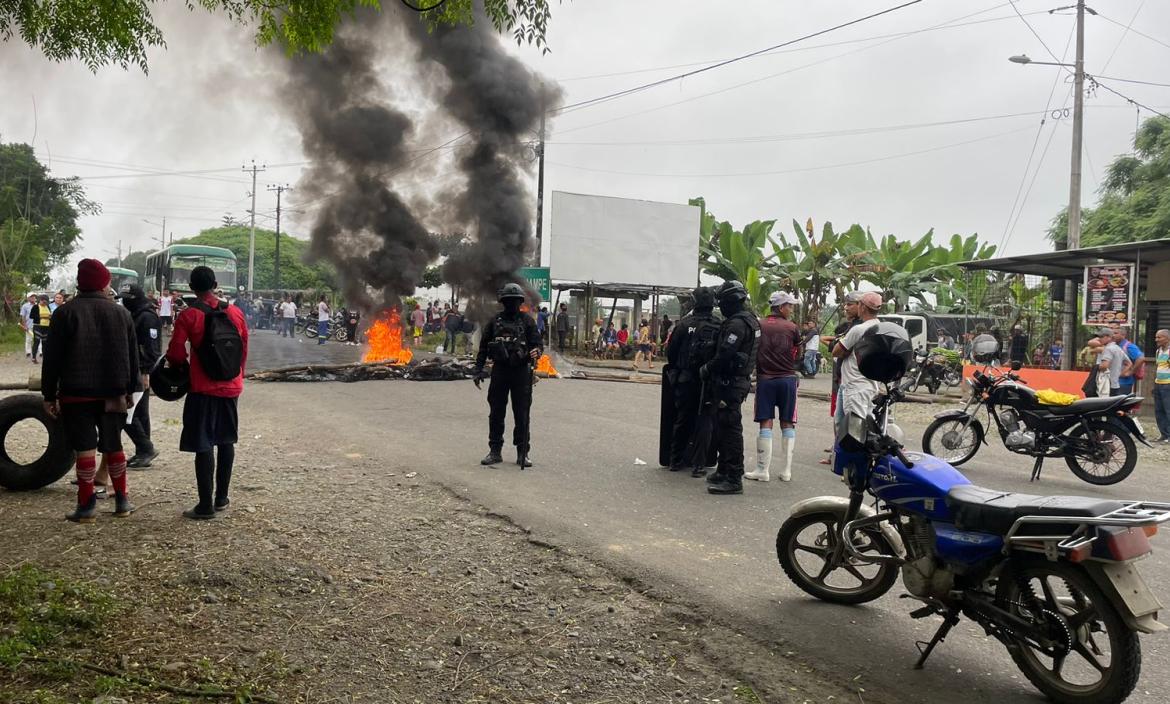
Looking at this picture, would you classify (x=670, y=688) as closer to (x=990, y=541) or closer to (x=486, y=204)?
(x=990, y=541)

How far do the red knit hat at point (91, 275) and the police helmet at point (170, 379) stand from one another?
601 millimetres

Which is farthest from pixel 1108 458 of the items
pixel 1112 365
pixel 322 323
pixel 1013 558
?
pixel 322 323

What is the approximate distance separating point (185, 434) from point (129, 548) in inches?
31.2

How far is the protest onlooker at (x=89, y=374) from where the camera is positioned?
5.04 meters

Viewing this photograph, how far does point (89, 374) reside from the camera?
16.6 feet

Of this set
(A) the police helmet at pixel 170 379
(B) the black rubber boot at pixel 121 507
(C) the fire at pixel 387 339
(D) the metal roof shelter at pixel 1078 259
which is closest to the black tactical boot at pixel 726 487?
(A) the police helmet at pixel 170 379

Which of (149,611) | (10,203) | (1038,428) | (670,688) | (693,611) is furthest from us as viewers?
(10,203)

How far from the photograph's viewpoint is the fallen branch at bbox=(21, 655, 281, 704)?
2986 mm

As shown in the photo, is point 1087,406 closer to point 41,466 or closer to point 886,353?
point 886,353

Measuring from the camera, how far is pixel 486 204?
22.3 metres

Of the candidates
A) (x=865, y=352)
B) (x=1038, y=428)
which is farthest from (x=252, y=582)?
(x=1038, y=428)

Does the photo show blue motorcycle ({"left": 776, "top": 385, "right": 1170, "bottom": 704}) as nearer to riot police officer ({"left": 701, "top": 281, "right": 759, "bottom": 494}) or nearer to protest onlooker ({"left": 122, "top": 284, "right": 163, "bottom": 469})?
riot police officer ({"left": 701, "top": 281, "right": 759, "bottom": 494})

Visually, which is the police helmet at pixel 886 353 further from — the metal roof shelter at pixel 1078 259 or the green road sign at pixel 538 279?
the green road sign at pixel 538 279

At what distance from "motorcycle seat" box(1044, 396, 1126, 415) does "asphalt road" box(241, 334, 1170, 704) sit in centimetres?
72
